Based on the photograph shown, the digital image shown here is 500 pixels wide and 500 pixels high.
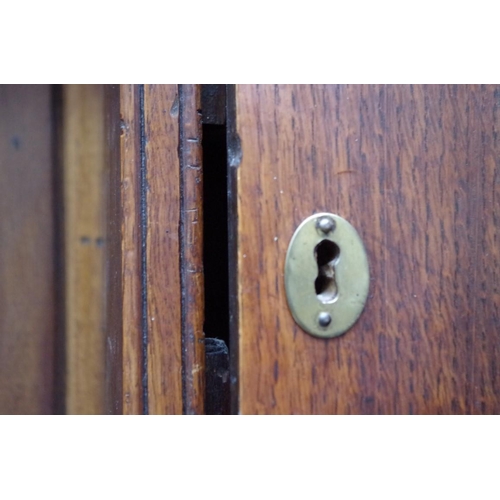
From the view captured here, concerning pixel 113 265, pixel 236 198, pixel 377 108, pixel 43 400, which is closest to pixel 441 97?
pixel 377 108

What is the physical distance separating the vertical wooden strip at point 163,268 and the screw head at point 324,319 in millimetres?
115

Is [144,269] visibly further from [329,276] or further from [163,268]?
[329,276]

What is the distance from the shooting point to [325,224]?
1.21 ft

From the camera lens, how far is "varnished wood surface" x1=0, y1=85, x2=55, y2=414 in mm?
471

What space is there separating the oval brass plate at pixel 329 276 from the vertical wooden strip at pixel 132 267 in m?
0.13

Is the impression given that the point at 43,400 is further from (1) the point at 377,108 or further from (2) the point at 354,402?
(1) the point at 377,108

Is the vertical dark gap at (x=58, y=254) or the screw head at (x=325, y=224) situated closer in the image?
the screw head at (x=325, y=224)

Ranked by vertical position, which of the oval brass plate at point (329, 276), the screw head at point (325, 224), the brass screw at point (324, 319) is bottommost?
the brass screw at point (324, 319)

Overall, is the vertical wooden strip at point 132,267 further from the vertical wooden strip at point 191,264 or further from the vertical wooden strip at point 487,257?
the vertical wooden strip at point 487,257

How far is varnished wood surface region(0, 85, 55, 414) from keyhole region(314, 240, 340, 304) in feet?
0.90

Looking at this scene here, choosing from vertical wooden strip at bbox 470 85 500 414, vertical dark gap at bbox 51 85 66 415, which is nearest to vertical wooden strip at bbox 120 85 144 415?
vertical dark gap at bbox 51 85 66 415

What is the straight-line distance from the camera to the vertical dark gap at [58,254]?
47cm

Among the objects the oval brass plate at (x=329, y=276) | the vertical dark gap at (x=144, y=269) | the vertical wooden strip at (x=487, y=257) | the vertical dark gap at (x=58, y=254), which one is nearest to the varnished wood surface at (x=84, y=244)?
the vertical dark gap at (x=58, y=254)

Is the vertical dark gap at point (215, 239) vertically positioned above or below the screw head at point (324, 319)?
above
